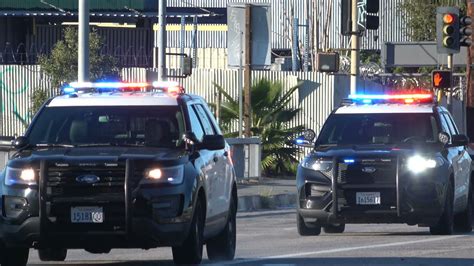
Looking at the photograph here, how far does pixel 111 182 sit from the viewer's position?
11664mm

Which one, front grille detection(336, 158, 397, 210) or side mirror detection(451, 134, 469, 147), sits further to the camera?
side mirror detection(451, 134, 469, 147)

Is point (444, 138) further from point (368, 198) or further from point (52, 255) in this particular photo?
point (52, 255)

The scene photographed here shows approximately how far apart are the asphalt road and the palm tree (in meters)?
13.0

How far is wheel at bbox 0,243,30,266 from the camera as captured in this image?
1217 cm

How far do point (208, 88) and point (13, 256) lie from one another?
1023 inches

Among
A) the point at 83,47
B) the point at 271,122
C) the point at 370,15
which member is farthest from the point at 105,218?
the point at 271,122

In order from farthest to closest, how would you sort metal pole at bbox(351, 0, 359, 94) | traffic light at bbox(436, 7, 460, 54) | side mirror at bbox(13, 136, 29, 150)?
traffic light at bbox(436, 7, 460, 54)
metal pole at bbox(351, 0, 359, 94)
side mirror at bbox(13, 136, 29, 150)

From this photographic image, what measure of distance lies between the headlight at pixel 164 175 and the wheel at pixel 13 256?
1.56 metres

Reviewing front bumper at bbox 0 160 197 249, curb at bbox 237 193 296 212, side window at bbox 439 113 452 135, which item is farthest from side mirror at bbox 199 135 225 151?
curb at bbox 237 193 296 212

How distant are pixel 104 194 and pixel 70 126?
5.28 feet

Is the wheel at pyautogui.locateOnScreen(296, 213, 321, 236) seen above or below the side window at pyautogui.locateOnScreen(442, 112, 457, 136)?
below

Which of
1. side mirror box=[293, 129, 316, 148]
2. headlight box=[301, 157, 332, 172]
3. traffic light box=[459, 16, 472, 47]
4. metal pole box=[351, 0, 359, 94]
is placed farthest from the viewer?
traffic light box=[459, 16, 472, 47]

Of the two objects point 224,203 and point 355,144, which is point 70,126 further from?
point 355,144

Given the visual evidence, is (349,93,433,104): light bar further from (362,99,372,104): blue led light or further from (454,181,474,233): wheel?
(454,181,474,233): wheel
